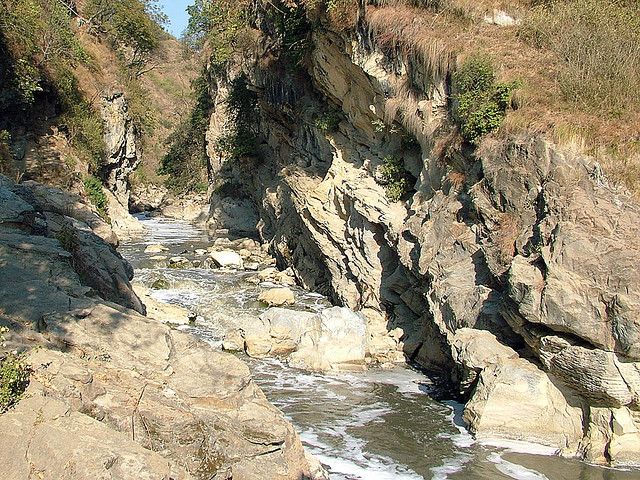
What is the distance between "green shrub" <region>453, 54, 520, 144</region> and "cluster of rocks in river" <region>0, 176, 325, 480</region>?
7.99 meters

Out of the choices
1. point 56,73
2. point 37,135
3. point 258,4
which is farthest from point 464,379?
point 56,73

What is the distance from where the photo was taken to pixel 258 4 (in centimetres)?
2444

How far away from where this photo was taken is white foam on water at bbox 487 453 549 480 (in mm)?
8109

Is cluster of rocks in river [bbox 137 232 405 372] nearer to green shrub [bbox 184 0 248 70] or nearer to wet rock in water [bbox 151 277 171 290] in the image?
wet rock in water [bbox 151 277 171 290]

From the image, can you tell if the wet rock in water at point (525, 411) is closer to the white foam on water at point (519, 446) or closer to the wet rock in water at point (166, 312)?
the white foam on water at point (519, 446)

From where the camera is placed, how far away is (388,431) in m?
9.70

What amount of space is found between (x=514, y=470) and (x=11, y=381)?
6.20 meters

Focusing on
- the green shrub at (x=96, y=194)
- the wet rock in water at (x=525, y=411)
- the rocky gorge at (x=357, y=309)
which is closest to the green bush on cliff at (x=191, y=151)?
the green shrub at (x=96, y=194)

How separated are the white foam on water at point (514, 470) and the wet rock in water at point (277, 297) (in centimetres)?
927

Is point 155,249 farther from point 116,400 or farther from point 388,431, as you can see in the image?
point 116,400

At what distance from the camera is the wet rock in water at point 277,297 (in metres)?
17.2

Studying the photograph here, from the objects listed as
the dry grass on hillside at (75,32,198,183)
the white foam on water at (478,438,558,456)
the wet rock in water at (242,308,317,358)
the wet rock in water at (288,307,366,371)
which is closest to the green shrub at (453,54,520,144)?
the wet rock in water at (288,307,366,371)

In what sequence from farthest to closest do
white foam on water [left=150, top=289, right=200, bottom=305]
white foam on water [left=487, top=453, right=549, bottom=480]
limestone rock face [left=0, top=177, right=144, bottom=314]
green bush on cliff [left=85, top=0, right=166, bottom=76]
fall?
green bush on cliff [left=85, top=0, right=166, bottom=76] → white foam on water [left=150, top=289, right=200, bottom=305] → white foam on water [left=487, top=453, right=549, bottom=480] → limestone rock face [left=0, top=177, right=144, bottom=314]

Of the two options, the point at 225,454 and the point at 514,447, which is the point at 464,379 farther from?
the point at 225,454
